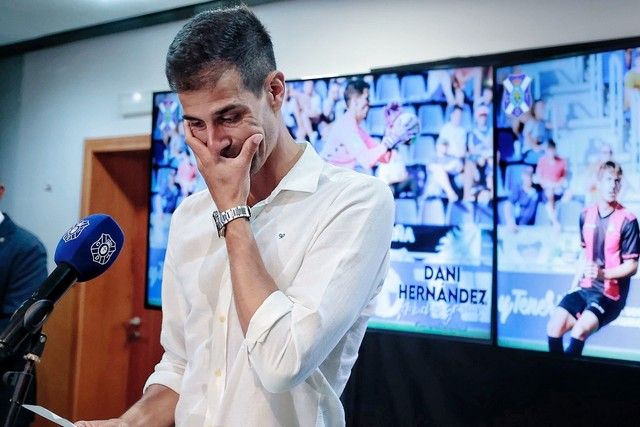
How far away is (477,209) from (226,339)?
5.81 feet

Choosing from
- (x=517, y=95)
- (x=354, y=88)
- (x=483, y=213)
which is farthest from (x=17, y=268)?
(x=517, y=95)

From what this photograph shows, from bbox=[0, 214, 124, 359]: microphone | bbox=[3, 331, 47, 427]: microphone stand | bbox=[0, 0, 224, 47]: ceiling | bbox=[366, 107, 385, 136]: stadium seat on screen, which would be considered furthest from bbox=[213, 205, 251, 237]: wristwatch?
bbox=[0, 0, 224, 47]: ceiling

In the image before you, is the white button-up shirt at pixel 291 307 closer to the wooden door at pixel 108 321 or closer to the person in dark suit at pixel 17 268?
the person in dark suit at pixel 17 268

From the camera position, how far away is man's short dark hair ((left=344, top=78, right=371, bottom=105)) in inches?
118

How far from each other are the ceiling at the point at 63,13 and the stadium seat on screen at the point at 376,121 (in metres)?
1.52

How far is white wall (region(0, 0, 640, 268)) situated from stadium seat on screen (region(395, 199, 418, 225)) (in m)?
0.74

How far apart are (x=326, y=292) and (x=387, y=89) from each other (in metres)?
2.08

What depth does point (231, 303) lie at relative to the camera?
1113 millimetres

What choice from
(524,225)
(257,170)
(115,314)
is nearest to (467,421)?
(524,225)

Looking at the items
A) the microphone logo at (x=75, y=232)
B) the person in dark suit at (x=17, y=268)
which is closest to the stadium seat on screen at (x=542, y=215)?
the microphone logo at (x=75, y=232)

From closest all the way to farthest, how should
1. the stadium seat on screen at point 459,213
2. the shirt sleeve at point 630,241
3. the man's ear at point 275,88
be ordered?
the man's ear at point 275,88
the shirt sleeve at point 630,241
the stadium seat on screen at point 459,213

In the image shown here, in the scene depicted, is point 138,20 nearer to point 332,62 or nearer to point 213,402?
point 332,62

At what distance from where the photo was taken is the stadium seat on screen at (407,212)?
2.80 meters

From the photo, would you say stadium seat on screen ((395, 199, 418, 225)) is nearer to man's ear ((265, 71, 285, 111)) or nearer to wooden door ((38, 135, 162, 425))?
man's ear ((265, 71, 285, 111))
